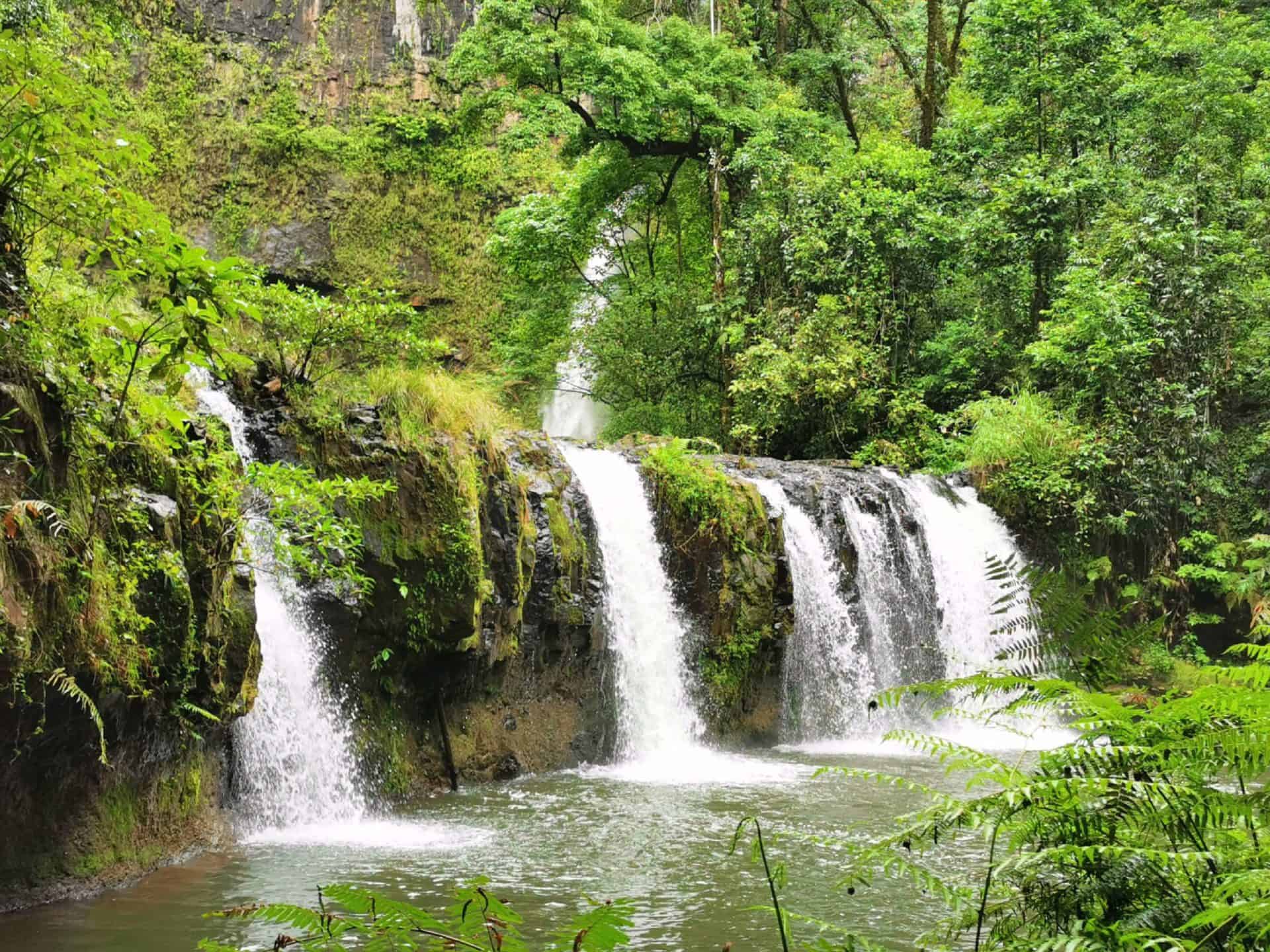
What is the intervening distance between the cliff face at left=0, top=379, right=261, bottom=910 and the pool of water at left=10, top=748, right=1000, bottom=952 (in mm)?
407

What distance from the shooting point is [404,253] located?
2397cm

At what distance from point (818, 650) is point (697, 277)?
10.7 metres

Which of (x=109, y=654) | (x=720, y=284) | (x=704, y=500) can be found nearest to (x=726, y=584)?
(x=704, y=500)

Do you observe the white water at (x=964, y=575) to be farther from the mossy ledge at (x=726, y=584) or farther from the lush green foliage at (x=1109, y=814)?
the lush green foliage at (x=1109, y=814)

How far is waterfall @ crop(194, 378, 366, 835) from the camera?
7633 millimetres

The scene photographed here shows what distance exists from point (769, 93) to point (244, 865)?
58.8 ft

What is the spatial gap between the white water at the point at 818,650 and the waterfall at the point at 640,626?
1691mm

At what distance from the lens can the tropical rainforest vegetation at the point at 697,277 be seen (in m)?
5.42

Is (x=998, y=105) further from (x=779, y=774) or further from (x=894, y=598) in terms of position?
(x=779, y=774)

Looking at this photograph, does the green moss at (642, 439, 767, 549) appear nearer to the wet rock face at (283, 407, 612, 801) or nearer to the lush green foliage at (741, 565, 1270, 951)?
the wet rock face at (283, 407, 612, 801)

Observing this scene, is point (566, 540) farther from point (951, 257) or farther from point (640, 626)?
point (951, 257)

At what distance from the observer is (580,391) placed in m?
21.2

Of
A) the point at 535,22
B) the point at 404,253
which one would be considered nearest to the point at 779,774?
the point at 535,22

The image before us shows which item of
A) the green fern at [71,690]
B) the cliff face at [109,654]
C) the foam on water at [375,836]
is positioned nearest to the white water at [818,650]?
the foam on water at [375,836]
